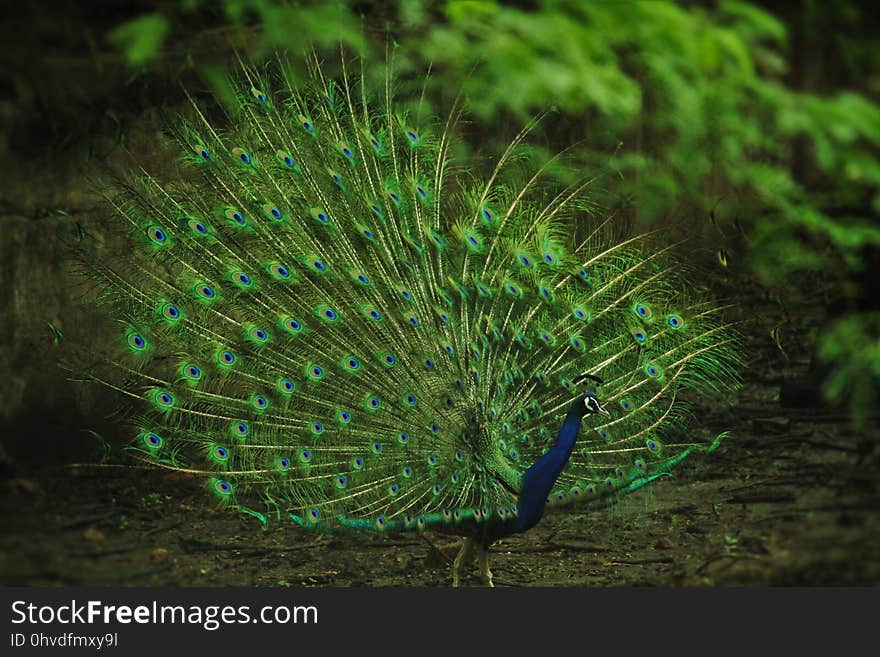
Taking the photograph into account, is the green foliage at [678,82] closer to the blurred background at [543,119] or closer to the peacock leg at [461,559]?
the blurred background at [543,119]

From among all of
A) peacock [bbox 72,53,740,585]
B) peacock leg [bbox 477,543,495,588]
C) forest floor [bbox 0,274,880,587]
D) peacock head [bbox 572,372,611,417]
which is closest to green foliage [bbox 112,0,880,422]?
peacock [bbox 72,53,740,585]

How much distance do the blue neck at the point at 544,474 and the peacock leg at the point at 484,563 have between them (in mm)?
165

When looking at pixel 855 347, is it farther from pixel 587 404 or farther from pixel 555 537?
pixel 555 537

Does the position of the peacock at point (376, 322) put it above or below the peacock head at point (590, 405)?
above

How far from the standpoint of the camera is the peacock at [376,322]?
4.27 metres

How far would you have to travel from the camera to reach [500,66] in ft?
9.33

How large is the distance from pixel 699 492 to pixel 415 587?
166 centimetres

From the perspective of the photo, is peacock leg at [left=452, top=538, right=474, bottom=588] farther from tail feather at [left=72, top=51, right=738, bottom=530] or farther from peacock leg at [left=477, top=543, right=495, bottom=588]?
tail feather at [left=72, top=51, right=738, bottom=530]

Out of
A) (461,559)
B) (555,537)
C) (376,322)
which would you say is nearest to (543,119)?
(376,322)

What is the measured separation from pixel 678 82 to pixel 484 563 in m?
2.05

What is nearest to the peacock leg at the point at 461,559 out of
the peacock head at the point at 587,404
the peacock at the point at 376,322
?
the peacock at the point at 376,322

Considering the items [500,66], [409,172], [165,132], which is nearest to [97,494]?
[165,132]

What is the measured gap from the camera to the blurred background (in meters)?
3.04

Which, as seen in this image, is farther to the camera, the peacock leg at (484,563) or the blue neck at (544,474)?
the peacock leg at (484,563)
